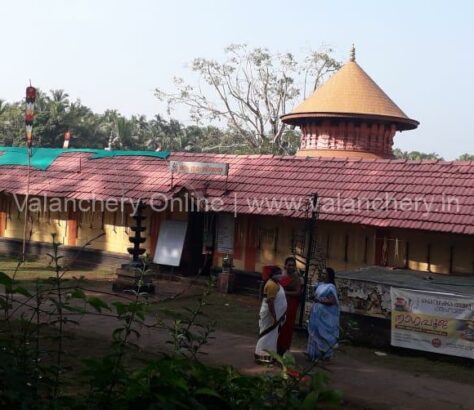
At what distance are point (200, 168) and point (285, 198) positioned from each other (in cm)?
252

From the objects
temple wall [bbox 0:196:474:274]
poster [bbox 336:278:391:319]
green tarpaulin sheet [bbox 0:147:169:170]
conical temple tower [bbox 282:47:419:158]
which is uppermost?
conical temple tower [bbox 282:47:419:158]

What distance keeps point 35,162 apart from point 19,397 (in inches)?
734

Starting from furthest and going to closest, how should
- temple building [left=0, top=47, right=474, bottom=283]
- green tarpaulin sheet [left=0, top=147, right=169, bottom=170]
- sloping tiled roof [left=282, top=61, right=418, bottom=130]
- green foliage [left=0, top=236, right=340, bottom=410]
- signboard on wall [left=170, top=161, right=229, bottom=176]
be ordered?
1. green tarpaulin sheet [left=0, top=147, right=169, bottom=170]
2. sloping tiled roof [left=282, top=61, right=418, bottom=130]
3. signboard on wall [left=170, top=161, right=229, bottom=176]
4. temple building [left=0, top=47, right=474, bottom=283]
5. green foliage [left=0, top=236, right=340, bottom=410]

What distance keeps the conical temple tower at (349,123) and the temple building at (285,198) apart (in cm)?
3

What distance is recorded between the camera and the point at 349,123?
18125mm

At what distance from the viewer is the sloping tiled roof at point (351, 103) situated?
18.2 metres

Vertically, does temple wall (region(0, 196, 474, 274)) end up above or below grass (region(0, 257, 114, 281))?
above

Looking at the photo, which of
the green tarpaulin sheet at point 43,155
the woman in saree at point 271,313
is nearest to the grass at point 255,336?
the woman in saree at point 271,313

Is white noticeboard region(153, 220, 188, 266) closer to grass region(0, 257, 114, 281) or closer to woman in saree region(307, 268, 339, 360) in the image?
grass region(0, 257, 114, 281)

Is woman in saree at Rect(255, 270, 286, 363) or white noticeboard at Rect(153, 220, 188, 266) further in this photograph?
white noticeboard at Rect(153, 220, 188, 266)

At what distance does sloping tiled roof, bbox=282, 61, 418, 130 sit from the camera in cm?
1825

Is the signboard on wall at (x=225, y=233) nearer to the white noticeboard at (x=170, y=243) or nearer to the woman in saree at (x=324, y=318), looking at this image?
the white noticeboard at (x=170, y=243)

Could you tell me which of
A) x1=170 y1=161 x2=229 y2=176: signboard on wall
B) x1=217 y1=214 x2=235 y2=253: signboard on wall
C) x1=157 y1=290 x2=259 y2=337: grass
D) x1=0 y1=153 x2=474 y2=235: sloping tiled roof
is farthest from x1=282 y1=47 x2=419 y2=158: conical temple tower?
x1=157 y1=290 x2=259 y2=337: grass

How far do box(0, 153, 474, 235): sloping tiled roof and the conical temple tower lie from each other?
261cm
